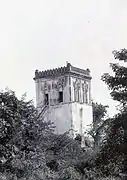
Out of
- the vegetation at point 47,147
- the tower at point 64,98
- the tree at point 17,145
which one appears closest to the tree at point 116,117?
the vegetation at point 47,147

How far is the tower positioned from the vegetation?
22.5 metres

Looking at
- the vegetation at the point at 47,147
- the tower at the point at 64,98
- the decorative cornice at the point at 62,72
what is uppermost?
the decorative cornice at the point at 62,72

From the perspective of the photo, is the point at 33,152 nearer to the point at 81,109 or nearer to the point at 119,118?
the point at 119,118

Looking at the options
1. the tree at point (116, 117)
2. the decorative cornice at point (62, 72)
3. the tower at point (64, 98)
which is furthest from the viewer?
the decorative cornice at point (62, 72)

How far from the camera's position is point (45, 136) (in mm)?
28594

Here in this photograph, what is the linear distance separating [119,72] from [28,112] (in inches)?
491

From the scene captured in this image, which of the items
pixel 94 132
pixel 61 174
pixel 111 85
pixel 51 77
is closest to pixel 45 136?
pixel 61 174

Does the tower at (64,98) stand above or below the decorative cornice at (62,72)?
below

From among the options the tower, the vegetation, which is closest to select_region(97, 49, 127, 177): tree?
the vegetation

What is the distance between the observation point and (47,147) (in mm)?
29234

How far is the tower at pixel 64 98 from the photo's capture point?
54719 mm

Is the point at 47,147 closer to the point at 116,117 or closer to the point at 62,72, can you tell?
the point at 116,117

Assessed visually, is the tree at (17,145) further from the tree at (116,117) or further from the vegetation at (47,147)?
the tree at (116,117)

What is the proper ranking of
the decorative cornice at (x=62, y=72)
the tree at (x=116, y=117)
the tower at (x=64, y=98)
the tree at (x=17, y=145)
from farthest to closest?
the decorative cornice at (x=62, y=72) → the tower at (x=64, y=98) → the tree at (x=17, y=145) → the tree at (x=116, y=117)
